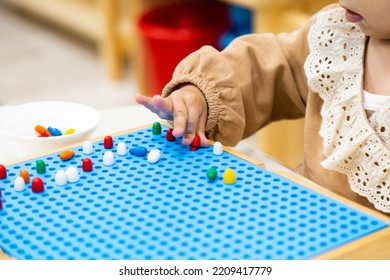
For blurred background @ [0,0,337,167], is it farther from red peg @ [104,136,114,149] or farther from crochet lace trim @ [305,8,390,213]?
→ red peg @ [104,136,114,149]

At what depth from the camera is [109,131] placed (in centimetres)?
95

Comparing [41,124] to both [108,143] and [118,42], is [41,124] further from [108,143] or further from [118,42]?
[118,42]

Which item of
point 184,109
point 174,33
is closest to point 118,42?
point 174,33

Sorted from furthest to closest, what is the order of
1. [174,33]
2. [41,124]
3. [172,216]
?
[174,33] → [41,124] → [172,216]

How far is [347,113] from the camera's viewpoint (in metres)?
0.80

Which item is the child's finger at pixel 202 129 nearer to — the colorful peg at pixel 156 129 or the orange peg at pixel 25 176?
the colorful peg at pixel 156 129

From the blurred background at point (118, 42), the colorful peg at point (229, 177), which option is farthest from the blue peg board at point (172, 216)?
the blurred background at point (118, 42)

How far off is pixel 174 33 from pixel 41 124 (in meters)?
1.16

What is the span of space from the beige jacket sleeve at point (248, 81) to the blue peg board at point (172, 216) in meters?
0.16

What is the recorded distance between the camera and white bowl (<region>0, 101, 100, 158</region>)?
822 mm

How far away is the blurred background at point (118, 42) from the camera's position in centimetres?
168

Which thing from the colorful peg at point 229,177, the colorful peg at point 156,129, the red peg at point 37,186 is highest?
the colorful peg at point 229,177

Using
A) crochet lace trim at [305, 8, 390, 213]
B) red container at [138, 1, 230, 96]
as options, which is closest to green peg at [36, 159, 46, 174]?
crochet lace trim at [305, 8, 390, 213]
